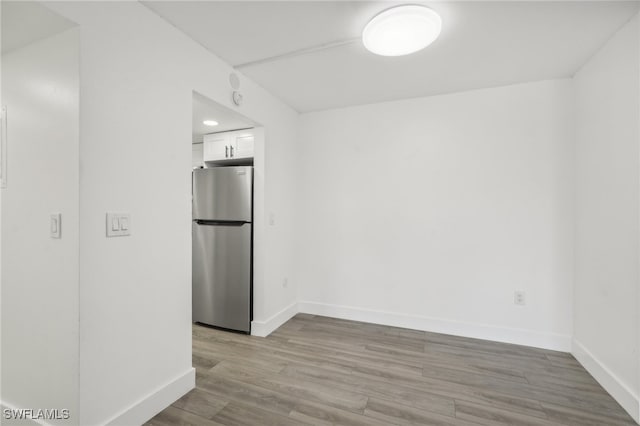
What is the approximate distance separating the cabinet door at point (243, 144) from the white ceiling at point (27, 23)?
73.4 inches

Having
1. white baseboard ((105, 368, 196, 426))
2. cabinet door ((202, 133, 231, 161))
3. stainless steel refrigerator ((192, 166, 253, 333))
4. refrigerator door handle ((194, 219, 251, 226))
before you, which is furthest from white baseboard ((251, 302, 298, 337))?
cabinet door ((202, 133, 231, 161))

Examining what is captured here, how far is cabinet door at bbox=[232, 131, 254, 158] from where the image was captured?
3211 mm

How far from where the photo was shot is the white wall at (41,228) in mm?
1349

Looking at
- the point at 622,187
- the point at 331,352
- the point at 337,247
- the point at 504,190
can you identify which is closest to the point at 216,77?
the point at 337,247

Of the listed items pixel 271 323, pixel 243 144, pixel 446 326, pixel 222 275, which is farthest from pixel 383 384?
pixel 243 144

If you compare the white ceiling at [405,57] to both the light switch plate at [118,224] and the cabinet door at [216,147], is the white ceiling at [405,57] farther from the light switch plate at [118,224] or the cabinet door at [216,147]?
the light switch plate at [118,224]

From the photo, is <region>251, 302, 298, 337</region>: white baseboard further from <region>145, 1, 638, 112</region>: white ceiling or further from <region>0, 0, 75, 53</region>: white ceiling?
<region>0, 0, 75, 53</region>: white ceiling

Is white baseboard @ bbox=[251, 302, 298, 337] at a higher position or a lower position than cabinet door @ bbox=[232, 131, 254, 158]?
lower

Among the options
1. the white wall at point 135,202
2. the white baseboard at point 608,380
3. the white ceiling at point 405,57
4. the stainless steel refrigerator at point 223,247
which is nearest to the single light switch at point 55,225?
the white wall at point 135,202

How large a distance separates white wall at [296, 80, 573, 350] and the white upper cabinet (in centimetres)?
64

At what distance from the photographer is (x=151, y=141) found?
166 centimetres

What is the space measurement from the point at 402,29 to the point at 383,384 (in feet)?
7.38

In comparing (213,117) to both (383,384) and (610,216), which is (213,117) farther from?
(610,216)

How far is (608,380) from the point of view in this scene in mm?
1913
